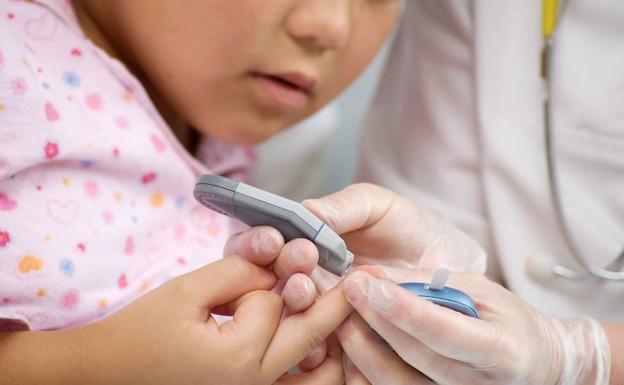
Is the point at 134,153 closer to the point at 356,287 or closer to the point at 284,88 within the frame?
the point at 284,88

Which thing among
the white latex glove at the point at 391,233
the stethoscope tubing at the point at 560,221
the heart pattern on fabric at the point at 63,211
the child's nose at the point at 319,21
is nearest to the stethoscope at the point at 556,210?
the stethoscope tubing at the point at 560,221

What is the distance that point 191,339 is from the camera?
601 millimetres

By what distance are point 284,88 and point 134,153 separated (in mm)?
197

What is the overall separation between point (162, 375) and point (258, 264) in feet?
0.43

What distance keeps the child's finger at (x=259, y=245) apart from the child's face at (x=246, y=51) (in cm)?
24

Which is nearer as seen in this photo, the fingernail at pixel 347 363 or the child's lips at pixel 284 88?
the fingernail at pixel 347 363

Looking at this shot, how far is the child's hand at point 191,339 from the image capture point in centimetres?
60

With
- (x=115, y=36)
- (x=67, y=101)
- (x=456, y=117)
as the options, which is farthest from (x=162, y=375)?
(x=456, y=117)

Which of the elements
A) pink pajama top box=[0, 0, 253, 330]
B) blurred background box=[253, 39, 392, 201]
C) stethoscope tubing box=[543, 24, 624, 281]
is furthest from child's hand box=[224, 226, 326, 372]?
blurred background box=[253, 39, 392, 201]

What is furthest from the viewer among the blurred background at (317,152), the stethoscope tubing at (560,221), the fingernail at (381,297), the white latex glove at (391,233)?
the blurred background at (317,152)

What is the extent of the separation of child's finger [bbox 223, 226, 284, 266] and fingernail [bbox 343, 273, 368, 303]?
0.07 meters

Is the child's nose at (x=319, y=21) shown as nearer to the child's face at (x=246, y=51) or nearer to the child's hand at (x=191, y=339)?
the child's face at (x=246, y=51)

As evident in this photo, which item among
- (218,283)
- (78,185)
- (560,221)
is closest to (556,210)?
(560,221)

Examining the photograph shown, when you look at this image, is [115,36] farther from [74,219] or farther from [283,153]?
[283,153]
